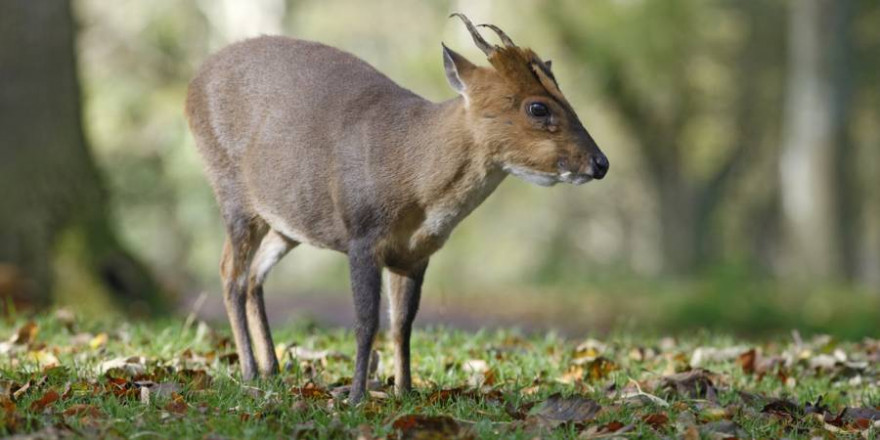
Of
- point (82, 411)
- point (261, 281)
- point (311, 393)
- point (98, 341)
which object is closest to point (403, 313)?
point (311, 393)

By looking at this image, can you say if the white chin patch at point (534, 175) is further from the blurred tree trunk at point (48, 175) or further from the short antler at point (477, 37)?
the blurred tree trunk at point (48, 175)

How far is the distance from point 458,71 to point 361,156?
2.00 ft

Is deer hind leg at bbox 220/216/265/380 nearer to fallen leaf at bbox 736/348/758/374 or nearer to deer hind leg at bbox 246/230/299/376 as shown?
deer hind leg at bbox 246/230/299/376

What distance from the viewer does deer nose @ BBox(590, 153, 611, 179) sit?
5266 millimetres

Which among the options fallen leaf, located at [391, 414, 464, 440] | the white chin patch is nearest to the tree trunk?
the white chin patch

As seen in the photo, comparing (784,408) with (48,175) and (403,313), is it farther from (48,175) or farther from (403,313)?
(48,175)

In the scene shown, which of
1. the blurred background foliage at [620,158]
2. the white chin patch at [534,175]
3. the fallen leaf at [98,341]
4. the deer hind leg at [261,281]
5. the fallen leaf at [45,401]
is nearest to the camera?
the fallen leaf at [45,401]

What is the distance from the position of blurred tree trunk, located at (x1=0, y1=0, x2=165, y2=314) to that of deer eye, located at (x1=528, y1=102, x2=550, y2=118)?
18.9 ft

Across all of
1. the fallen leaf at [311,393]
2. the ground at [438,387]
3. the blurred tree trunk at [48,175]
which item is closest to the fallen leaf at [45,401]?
the ground at [438,387]

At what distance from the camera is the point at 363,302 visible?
5.61 m

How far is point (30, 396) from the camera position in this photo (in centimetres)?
516

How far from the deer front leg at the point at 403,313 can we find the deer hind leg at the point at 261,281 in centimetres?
80

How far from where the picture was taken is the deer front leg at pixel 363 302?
5.54 metres

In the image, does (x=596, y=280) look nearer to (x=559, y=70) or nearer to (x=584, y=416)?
(x=559, y=70)
